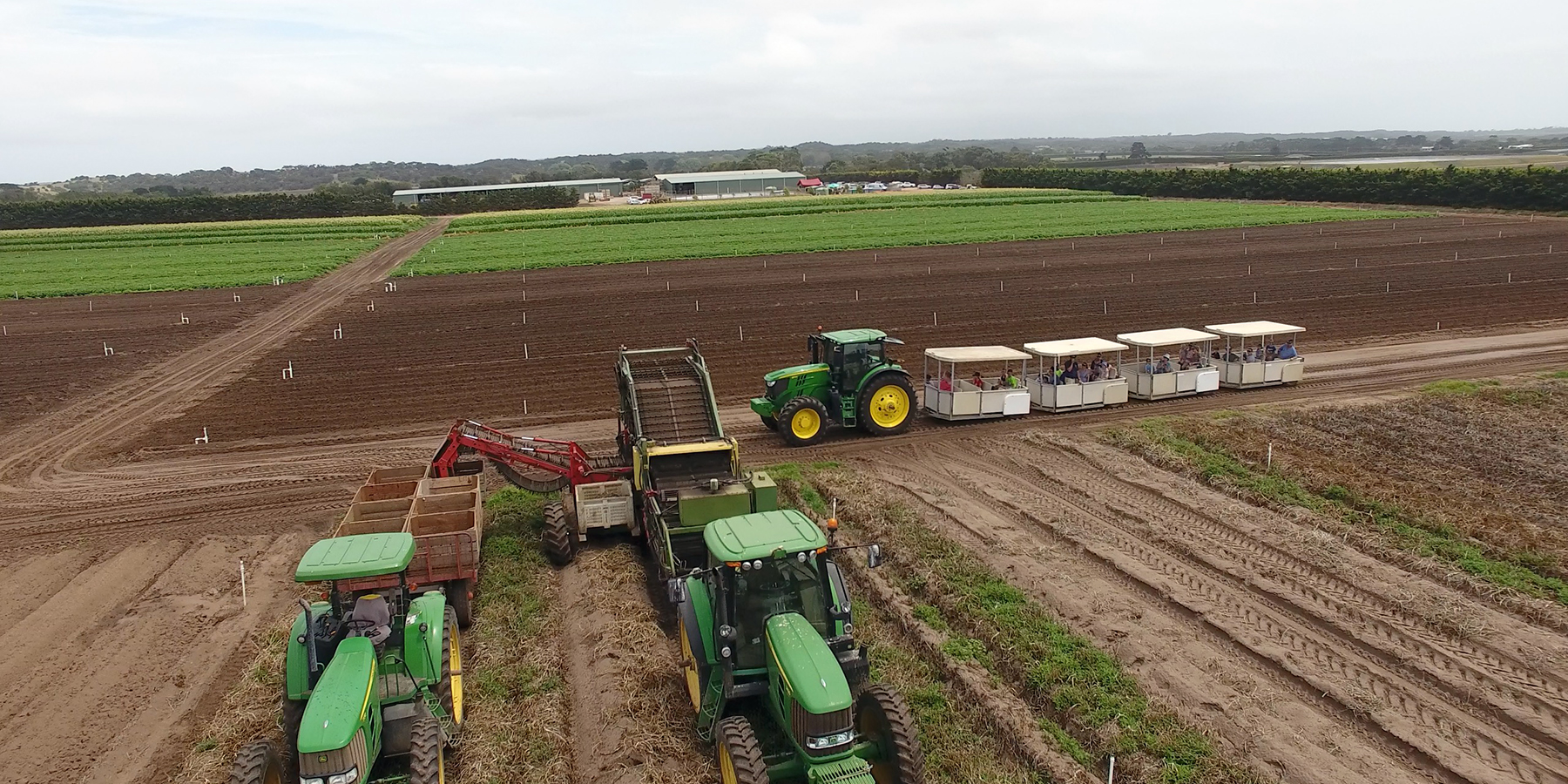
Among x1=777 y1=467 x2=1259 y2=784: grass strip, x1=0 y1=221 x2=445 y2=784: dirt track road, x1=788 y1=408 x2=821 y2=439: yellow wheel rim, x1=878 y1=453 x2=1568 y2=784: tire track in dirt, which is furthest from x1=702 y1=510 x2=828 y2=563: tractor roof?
x1=788 y1=408 x2=821 y2=439: yellow wheel rim

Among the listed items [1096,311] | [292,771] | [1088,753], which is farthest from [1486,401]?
[292,771]

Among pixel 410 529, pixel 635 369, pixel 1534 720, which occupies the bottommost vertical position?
pixel 1534 720

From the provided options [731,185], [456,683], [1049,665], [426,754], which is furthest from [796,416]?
[731,185]

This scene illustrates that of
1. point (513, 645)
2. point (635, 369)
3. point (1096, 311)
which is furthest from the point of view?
point (1096, 311)

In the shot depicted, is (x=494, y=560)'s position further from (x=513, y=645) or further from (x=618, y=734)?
(x=618, y=734)

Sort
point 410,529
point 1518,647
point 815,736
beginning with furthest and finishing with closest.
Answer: point 410,529, point 1518,647, point 815,736

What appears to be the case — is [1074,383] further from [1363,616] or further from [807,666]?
[807,666]
